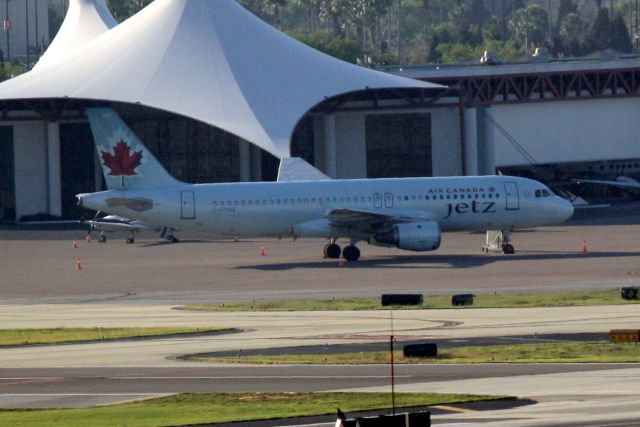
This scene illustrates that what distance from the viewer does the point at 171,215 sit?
6275 cm

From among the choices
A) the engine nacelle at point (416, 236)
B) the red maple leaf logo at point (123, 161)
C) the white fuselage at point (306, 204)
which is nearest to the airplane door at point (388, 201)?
the white fuselage at point (306, 204)

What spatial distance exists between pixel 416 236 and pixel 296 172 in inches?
597

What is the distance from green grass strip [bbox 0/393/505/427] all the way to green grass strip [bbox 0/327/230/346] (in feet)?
38.6

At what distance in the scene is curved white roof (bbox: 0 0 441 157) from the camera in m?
88.9

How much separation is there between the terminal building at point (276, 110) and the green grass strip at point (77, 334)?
4761 cm

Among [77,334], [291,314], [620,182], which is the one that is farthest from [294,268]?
[620,182]

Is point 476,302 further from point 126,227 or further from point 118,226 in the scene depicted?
point 118,226

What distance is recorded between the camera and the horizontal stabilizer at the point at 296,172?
245 ft

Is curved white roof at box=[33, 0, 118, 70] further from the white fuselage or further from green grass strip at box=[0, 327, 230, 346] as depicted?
green grass strip at box=[0, 327, 230, 346]

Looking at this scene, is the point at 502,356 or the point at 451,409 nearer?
the point at 451,409

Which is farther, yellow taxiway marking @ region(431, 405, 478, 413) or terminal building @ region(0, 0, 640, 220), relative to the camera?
terminal building @ region(0, 0, 640, 220)

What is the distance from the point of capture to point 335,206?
2484 inches

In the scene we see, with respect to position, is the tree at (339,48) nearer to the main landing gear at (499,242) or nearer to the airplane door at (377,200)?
the main landing gear at (499,242)

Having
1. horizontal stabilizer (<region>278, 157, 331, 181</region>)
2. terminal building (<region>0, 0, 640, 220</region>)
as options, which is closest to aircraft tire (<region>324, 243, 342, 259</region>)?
horizontal stabilizer (<region>278, 157, 331, 181</region>)
